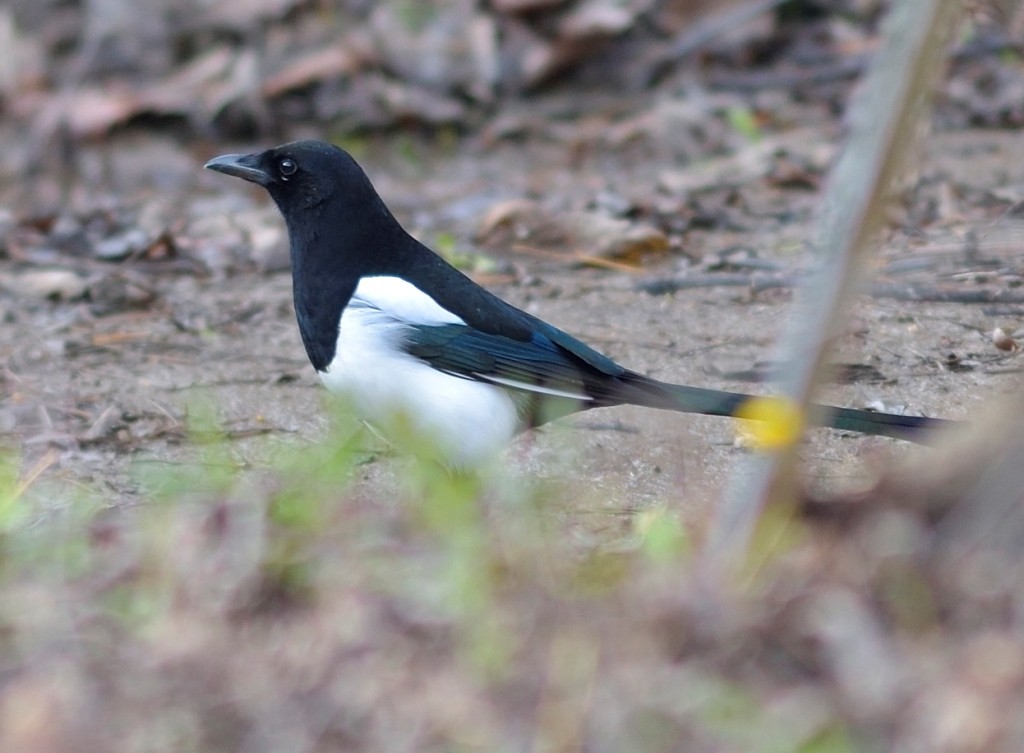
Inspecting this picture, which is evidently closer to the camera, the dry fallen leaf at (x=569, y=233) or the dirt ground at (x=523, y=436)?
the dirt ground at (x=523, y=436)

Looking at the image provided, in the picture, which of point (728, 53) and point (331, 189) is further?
point (728, 53)

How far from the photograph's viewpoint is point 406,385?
368cm

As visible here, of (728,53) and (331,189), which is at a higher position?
(728,53)

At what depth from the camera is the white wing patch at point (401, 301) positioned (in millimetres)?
3726

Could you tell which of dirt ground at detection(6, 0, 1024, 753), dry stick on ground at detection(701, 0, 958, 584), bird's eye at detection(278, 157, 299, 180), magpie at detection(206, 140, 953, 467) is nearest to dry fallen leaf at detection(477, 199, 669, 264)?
dirt ground at detection(6, 0, 1024, 753)

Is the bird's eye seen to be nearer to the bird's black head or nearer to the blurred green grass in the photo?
the bird's black head

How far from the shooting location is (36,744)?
2.06 metres

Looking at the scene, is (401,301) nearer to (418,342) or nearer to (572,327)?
(418,342)

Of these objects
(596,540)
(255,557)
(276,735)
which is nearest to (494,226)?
(596,540)

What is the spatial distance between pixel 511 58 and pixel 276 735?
5.72m

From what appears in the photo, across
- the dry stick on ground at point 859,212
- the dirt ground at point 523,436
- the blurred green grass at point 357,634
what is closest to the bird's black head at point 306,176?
the dirt ground at point 523,436

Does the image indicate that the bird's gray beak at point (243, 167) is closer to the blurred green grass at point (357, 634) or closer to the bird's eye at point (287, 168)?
the bird's eye at point (287, 168)

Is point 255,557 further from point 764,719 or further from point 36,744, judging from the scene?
point 764,719

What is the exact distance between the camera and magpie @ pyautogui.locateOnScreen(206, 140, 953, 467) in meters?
3.66
